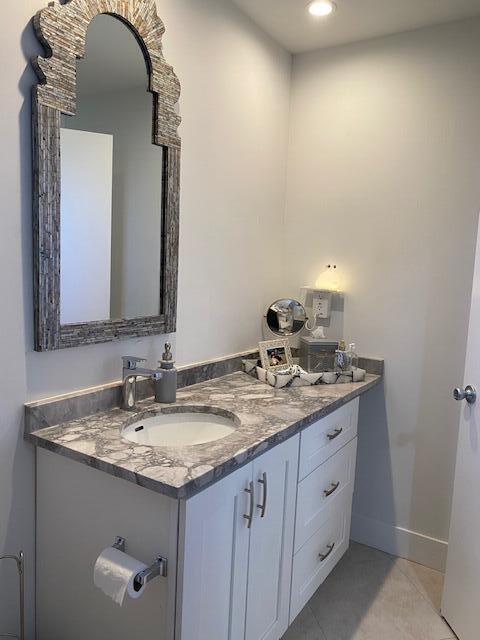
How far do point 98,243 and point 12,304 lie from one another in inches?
13.3

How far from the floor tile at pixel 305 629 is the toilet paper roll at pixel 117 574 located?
0.93 metres

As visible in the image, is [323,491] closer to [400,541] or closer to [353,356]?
[353,356]

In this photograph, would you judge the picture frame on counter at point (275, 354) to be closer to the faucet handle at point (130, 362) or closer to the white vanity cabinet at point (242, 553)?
the white vanity cabinet at point (242, 553)

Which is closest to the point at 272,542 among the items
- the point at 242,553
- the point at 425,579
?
the point at 242,553

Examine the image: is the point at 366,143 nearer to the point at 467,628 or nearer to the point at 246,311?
the point at 246,311

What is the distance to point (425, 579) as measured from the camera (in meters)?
2.14

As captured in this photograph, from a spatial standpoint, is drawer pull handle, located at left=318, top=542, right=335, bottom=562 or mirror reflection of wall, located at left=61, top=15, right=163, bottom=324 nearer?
mirror reflection of wall, located at left=61, top=15, right=163, bottom=324

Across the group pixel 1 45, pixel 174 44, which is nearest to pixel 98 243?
pixel 1 45

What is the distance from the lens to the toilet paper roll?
1.10 m

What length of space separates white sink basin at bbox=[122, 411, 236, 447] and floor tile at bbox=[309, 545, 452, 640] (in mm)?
895

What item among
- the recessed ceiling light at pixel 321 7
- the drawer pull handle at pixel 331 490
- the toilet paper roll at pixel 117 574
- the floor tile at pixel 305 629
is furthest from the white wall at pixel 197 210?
the floor tile at pixel 305 629

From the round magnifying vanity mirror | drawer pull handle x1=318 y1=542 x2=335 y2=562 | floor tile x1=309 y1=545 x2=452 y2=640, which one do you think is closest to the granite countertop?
the round magnifying vanity mirror

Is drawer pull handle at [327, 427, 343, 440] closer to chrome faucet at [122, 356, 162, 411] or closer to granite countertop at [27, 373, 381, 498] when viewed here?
granite countertop at [27, 373, 381, 498]

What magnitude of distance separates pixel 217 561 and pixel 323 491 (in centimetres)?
70
